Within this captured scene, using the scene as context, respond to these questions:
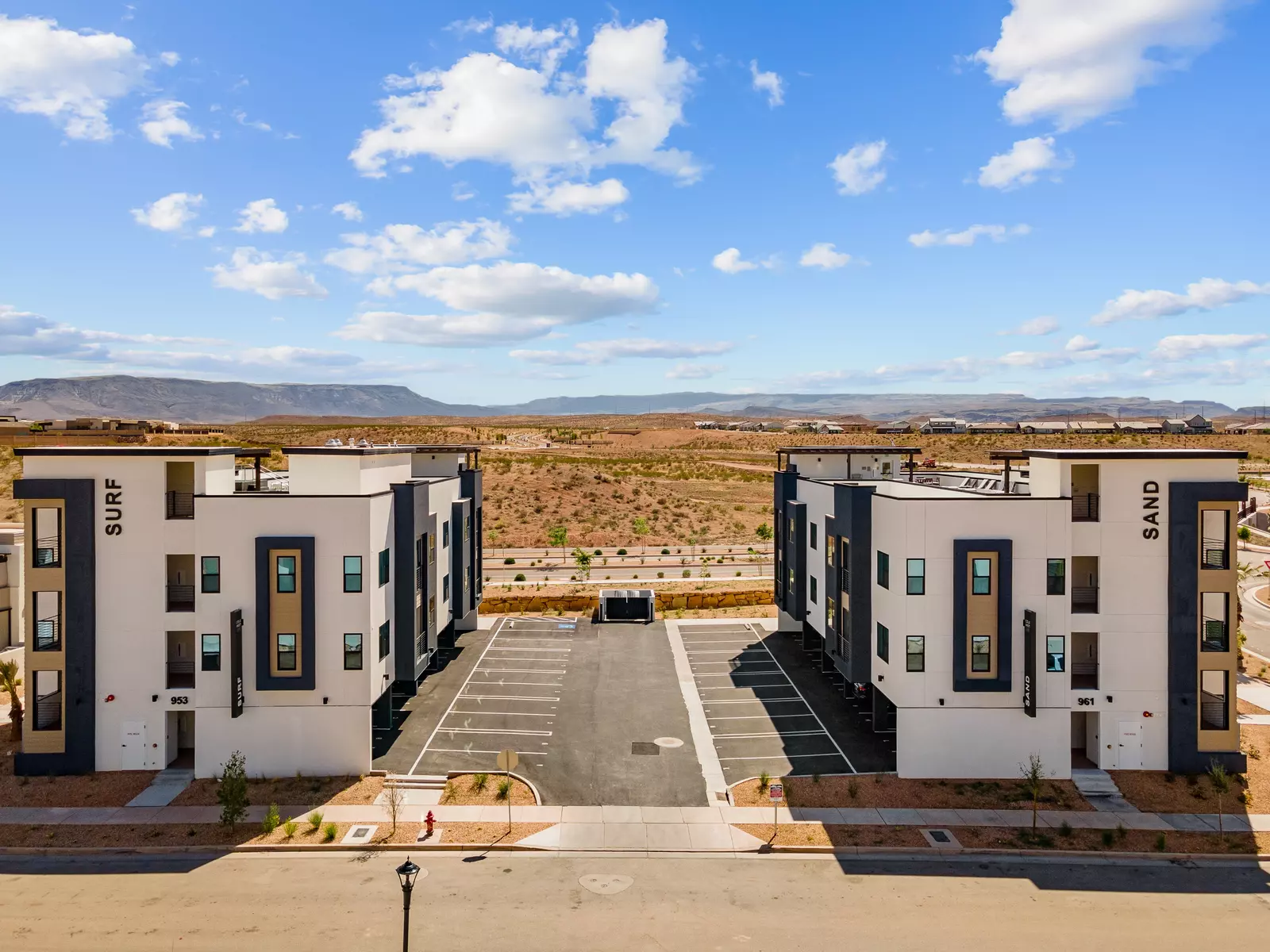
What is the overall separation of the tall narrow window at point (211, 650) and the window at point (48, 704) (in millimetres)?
6339

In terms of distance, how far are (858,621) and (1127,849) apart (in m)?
12.9

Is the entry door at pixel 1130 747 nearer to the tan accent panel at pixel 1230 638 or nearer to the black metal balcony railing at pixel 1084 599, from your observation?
the tan accent panel at pixel 1230 638

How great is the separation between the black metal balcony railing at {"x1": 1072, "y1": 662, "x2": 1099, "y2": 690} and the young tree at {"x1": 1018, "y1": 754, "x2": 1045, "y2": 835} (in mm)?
3581

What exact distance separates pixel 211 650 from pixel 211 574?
10.3ft

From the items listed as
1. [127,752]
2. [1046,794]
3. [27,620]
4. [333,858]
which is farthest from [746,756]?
[27,620]

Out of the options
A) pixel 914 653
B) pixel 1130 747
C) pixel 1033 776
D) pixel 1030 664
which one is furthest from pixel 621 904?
pixel 1130 747

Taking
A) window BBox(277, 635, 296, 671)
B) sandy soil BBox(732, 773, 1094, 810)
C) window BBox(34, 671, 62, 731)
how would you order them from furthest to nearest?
1. window BBox(34, 671, 62, 731)
2. window BBox(277, 635, 296, 671)
3. sandy soil BBox(732, 773, 1094, 810)

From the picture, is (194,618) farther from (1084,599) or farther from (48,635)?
(1084,599)

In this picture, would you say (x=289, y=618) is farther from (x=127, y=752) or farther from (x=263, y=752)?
(x=127, y=752)

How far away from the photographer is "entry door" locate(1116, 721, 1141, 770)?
104ft

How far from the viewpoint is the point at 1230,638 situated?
31.5 meters

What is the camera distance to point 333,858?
2573 centimetres

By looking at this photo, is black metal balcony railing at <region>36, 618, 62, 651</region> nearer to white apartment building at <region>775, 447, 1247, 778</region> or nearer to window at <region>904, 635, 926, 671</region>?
white apartment building at <region>775, 447, 1247, 778</region>

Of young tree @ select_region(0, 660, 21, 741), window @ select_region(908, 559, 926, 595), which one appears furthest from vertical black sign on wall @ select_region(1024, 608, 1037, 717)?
young tree @ select_region(0, 660, 21, 741)
